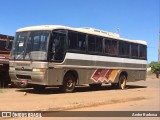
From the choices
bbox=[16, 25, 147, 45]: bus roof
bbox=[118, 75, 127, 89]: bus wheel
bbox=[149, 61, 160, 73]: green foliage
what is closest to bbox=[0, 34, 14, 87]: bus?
bbox=[16, 25, 147, 45]: bus roof

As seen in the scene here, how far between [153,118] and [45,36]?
7.78 m

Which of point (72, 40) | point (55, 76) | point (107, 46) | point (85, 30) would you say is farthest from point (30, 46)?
point (107, 46)

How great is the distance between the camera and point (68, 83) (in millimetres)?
19375

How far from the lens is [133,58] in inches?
1018

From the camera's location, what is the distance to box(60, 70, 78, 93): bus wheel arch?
19.1 m

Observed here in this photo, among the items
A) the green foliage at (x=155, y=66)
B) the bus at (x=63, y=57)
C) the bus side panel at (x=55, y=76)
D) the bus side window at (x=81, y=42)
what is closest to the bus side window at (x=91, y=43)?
the bus at (x=63, y=57)

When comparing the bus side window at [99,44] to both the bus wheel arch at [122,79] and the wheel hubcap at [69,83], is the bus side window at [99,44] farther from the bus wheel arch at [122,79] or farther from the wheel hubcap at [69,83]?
the bus wheel arch at [122,79]

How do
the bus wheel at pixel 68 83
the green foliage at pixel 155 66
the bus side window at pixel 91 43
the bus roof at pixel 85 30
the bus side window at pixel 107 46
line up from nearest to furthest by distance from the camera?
the bus roof at pixel 85 30 → the bus wheel at pixel 68 83 → the bus side window at pixel 91 43 → the bus side window at pixel 107 46 → the green foliage at pixel 155 66

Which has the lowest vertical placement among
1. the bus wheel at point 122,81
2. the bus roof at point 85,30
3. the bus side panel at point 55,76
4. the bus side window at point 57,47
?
the bus wheel at point 122,81

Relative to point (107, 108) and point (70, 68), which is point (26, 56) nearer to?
point (70, 68)

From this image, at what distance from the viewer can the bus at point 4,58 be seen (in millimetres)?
19859

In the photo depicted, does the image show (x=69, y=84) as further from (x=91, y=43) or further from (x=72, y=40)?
(x=91, y=43)

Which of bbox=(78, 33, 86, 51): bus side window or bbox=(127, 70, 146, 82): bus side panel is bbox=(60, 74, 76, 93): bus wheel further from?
bbox=(127, 70, 146, 82): bus side panel

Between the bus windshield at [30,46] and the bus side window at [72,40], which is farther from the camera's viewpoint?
the bus side window at [72,40]
